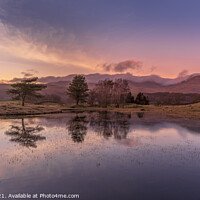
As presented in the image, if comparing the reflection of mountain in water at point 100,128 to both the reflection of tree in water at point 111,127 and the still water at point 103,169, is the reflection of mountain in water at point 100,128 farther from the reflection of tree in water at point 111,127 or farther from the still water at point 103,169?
the still water at point 103,169

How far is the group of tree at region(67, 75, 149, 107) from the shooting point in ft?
329

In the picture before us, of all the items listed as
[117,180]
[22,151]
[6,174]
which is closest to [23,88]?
[22,151]

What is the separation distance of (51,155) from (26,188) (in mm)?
6405

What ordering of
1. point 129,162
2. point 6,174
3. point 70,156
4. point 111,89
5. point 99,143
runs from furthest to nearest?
1. point 111,89
2. point 99,143
3. point 70,156
4. point 129,162
5. point 6,174

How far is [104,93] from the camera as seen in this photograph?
11062 centimetres

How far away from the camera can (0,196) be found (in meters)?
9.69

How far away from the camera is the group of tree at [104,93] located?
100 meters

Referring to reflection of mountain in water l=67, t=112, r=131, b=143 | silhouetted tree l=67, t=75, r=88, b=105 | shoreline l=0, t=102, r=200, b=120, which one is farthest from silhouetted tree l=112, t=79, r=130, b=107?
reflection of mountain in water l=67, t=112, r=131, b=143

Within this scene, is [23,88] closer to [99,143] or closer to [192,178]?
[99,143]

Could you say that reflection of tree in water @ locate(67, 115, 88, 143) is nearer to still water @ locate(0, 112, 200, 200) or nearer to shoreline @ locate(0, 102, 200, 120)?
still water @ locate(0, 112, 200, 200)

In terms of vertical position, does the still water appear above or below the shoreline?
below

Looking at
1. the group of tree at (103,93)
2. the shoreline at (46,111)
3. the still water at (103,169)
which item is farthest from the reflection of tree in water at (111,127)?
the group of tree at (103,93)

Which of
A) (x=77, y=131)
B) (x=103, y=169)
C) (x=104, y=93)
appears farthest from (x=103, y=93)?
(x=103, y=169)

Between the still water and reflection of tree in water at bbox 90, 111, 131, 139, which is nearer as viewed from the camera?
the still water
